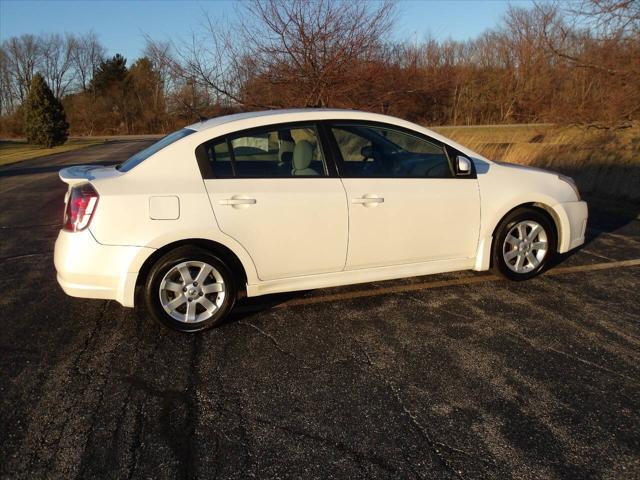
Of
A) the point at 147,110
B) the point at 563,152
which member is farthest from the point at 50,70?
the point at 563,152

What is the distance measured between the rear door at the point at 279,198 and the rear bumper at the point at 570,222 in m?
2.28

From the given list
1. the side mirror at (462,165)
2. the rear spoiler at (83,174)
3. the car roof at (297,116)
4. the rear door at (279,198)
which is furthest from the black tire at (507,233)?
the rear spoiler at (83,174)

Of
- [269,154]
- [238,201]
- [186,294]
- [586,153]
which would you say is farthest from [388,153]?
[586,153]

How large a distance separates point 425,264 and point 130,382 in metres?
2.60

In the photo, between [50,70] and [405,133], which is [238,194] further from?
[50,70]

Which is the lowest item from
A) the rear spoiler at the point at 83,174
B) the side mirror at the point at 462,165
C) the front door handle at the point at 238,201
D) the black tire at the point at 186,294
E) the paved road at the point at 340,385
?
the paved road at the point at 340,385

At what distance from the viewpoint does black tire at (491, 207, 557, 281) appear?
4.76m

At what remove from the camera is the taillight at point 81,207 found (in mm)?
3674

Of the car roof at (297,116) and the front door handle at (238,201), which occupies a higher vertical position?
the car roof at (297,116)

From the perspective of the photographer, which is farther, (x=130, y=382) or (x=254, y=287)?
(x=254, y=287)

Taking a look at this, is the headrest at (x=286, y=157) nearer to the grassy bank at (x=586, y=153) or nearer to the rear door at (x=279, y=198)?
the rear door at (x=279, y=198)

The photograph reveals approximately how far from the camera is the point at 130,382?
3.25 metres

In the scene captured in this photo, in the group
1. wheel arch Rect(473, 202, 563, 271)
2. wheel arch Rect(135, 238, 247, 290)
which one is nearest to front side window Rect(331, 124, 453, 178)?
wheel arch Rect(473, 202, 563, 271)

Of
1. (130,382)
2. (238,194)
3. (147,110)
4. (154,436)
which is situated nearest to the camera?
(154,436)
